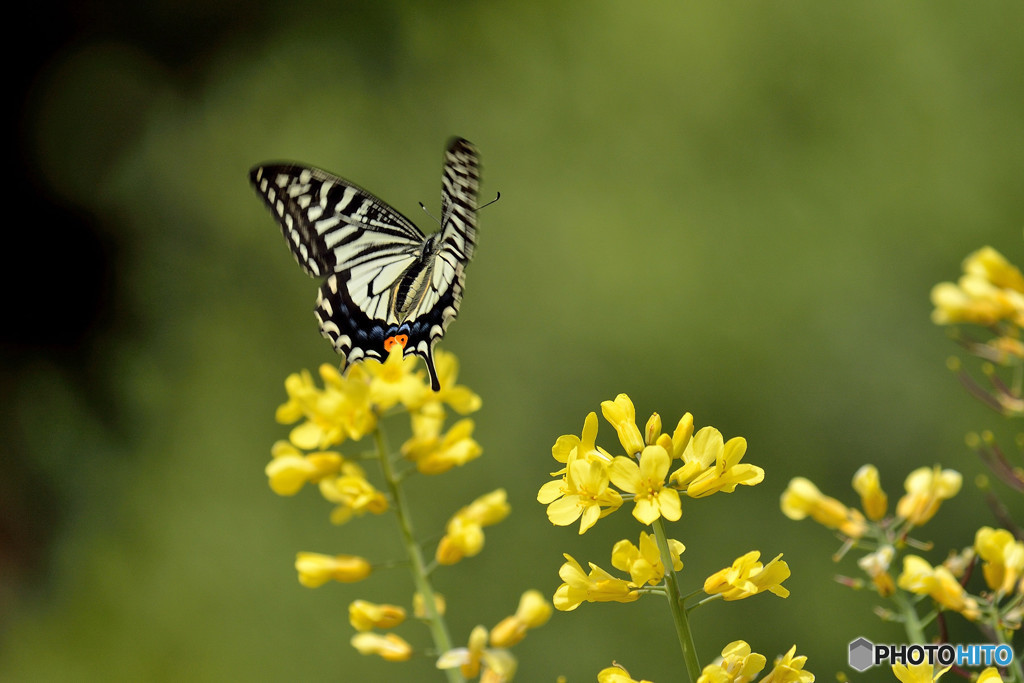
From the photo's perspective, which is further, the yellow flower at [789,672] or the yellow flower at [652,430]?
the yellow flower at [652,430]

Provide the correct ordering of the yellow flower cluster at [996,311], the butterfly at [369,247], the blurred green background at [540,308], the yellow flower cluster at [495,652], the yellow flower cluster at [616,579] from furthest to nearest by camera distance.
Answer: the blurred green background at [540,308]
the butterfly at [369,247]
the yellow flower cluster at [996,311]
the yellow flower cluster at [495,652]
the yellow flower cluster at [616,579]

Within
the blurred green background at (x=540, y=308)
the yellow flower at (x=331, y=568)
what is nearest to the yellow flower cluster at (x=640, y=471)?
the yellow flower at (x=331, y=568)

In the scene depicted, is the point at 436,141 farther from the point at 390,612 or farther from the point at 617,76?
the point at 390,612

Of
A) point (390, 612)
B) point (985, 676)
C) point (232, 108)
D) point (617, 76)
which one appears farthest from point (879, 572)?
point (232, 108)

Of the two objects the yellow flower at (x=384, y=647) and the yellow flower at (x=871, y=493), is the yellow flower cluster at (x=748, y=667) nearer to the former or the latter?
the yellow flower at (x=871, y=493)

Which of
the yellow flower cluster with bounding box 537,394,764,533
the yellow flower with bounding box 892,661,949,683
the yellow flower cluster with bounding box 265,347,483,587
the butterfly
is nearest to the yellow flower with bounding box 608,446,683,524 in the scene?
the yellow flower cluster with bounding box 537,394,764,533

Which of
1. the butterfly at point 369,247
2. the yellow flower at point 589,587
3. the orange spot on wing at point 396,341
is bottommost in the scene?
the yellow flower at point 589,587

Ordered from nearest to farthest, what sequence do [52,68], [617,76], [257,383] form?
[257,383] → [617,76] → [52,68]
